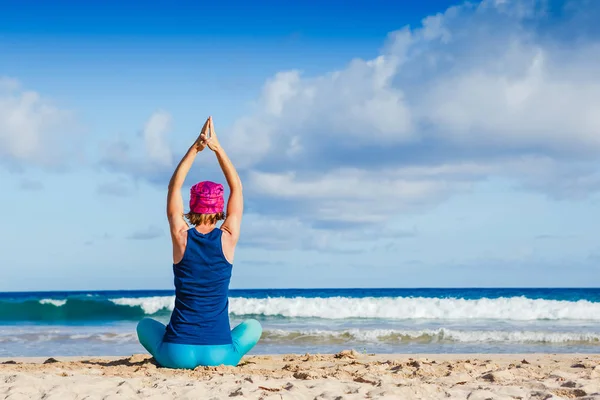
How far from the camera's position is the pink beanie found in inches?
188

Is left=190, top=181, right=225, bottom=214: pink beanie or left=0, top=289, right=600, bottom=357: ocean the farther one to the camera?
left=0, top=289, right=600, bottom=357: ocean

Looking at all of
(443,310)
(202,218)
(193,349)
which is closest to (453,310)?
(443,310)

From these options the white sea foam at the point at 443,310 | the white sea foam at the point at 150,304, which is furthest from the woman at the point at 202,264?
the white sea foam at the point at 150,304

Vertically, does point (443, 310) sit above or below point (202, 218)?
below

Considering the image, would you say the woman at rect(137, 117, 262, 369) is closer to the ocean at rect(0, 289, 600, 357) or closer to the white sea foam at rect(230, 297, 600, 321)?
the ocean at rect(0, 289, 600, 357)

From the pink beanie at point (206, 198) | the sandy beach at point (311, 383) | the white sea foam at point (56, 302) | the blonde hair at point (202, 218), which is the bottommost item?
the white sea foam at point (56, 302)

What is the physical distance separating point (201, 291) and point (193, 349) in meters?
0.49

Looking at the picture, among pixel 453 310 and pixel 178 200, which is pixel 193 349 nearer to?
pixel 178 200

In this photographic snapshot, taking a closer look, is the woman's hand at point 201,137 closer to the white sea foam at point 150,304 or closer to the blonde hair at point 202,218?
the blonde hair at point 202,218

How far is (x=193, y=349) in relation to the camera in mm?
5016

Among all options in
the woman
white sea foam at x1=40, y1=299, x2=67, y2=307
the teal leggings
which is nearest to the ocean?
the teal leggings

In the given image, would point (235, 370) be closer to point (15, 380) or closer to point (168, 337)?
point (168, 337)

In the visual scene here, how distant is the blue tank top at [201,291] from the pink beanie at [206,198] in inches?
6.2

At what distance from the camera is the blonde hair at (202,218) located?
4.86 metres
